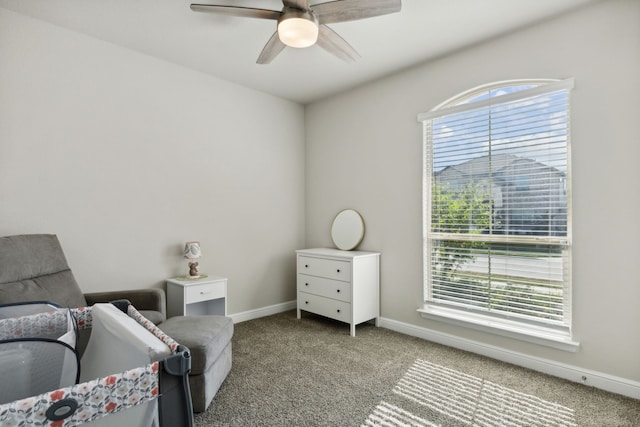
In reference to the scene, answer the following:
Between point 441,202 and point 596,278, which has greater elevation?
point 441,202

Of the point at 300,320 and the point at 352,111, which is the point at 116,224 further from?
the point at 352,111

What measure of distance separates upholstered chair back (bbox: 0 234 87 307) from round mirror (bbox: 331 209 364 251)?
94.7 inches

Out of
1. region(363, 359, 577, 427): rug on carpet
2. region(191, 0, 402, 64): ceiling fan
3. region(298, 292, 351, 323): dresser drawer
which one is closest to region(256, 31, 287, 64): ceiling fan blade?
region(191, 0, 402, 64): ceiling fan

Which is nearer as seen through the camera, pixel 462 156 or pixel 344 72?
pixel 462 156

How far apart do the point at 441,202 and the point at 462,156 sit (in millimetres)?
442

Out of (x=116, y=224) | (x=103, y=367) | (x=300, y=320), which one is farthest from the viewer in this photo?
(x=300, y=320)

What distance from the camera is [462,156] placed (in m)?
2.99

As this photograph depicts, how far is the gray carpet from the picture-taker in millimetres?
1919

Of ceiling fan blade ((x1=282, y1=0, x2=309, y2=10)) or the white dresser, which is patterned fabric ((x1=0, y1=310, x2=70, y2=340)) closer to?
ceiling fan blade ((x1=282, y1=0, x2=309, y2=10))

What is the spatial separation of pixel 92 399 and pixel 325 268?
2.80m

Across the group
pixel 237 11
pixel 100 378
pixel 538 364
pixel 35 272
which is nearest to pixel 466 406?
pixel 538 364

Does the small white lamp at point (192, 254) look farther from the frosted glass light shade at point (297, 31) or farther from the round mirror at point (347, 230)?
the frosted glass light shade at point (297, 31)

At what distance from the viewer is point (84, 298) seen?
7.63ft

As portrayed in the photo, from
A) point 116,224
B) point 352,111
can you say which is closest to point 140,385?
point 116,224
